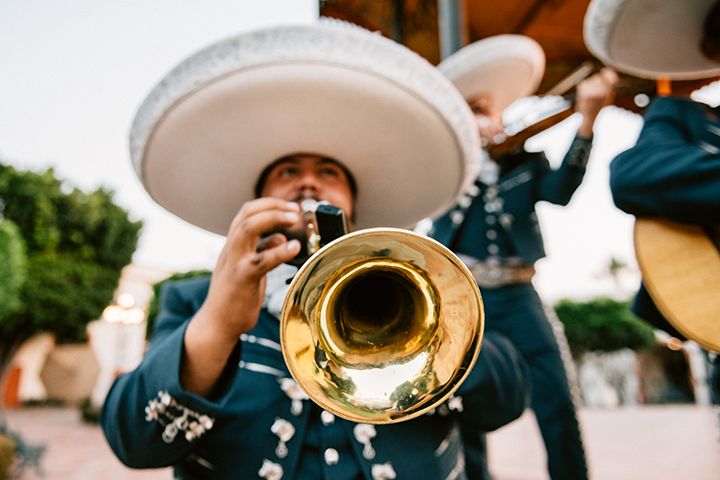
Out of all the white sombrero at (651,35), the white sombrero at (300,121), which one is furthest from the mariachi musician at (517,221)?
the white sombrero at (300,121)

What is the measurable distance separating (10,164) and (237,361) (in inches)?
943

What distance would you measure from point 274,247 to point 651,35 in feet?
5.75

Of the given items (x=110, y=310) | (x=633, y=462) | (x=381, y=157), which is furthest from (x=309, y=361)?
(x=110, y=310)

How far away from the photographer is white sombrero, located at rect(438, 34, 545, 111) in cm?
272

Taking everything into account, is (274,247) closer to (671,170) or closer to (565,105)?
(671,170)

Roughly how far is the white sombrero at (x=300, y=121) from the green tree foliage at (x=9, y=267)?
→ 54.1 ft

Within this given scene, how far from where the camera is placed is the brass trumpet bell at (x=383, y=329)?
3.18 ft

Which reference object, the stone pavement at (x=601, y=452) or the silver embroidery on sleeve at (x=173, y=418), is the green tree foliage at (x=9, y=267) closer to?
the stone pavement at (x=601, y=452)

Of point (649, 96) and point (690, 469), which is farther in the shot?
point (690, 469)

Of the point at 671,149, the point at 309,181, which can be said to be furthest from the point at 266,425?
the point at 671,149

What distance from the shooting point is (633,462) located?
6344mm

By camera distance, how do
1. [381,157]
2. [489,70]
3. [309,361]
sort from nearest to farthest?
[309,361] → [381,157] → [489,70]

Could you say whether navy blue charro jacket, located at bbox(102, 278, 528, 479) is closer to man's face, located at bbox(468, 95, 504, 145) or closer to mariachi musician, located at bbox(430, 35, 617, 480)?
mariachi musician, located at bbox(430, 35, 617, 480)

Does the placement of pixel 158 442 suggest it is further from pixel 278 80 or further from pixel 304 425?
pixel 278 80
